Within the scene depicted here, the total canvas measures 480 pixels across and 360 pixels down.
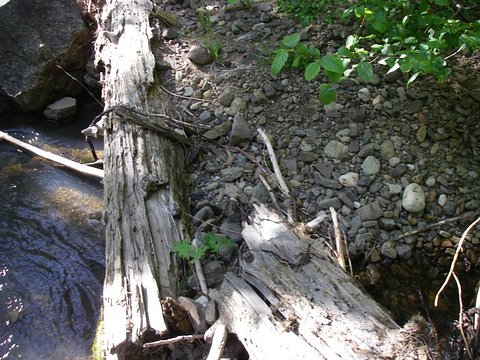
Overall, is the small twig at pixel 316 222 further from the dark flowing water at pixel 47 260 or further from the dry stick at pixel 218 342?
the dark flowing water at pixel 47 260

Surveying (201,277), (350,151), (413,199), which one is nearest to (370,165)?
(350,151)

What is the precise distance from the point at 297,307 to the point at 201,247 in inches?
30.6

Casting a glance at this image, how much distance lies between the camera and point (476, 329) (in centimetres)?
207

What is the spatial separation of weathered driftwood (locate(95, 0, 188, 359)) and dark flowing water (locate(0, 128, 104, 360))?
684mm

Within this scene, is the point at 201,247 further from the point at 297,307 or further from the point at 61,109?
the point at 61,109

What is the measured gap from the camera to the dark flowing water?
320 centimetres

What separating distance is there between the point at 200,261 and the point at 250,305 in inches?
22.7

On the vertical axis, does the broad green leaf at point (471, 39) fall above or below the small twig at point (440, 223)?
above

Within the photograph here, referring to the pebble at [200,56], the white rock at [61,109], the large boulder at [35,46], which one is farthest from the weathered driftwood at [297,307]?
the large boulder at [35,46]

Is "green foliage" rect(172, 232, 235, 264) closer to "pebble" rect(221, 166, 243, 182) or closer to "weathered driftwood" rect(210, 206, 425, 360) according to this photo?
"weathered driftwood" rect(210, 206, 425, 360)

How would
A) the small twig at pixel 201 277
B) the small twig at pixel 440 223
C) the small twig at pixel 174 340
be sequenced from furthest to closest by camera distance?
the small twig at pixel 440 223 < the small twig at pixel 201 277 < the small twig at pixel 174 340

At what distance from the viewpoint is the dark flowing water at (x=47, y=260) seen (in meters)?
3.20

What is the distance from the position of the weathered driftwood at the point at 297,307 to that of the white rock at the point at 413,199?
3.26 feet

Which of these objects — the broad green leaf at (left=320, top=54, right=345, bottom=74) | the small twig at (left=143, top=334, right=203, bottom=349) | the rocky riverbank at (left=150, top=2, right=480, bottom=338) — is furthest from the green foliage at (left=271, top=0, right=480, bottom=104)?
the small twig at (left=143, top=334, right=203, bottom=349)
